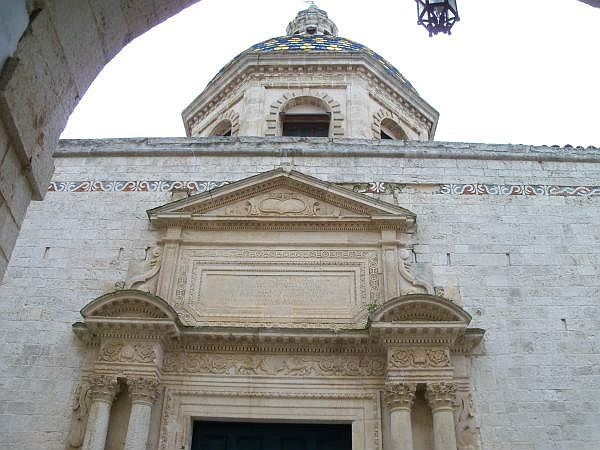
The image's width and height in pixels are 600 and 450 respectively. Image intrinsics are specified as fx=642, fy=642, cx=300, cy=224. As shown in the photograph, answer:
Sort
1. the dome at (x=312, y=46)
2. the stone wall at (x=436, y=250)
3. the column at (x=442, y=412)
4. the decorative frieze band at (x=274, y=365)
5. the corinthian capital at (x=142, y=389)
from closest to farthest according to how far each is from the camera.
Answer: the column at (x=442, y=412), the corinthian capital at (x=142, y=389), the stone wall at (x=436, y=250), the decorative frieze band at (x=274, y=365), the dome at (x=312, y=46)

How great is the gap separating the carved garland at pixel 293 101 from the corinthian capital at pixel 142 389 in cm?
619

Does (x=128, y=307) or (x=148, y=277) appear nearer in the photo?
(x=128, y=307)

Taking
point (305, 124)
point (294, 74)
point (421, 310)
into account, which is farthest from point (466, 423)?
point (294, 74)

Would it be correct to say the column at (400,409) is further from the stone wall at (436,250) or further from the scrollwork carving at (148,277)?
the scrollwork carving at (148,277)

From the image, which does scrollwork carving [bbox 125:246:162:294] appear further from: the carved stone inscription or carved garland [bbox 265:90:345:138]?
carved garland [bbox 265:90:345:138]

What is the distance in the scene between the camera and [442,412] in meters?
6.71

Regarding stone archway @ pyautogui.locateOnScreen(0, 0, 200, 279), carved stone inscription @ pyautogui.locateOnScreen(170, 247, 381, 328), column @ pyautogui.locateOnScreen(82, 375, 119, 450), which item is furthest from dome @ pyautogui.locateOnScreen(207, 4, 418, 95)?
stone archway @ pyautogui.locateOnScreen(0, 0, 200, 279)

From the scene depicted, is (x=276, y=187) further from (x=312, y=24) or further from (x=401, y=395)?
(x=312, y=24)

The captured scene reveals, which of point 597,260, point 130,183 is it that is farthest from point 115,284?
point 597,260

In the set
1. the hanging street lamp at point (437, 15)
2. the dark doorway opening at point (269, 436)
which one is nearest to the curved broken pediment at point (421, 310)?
Answer: the dark doorway opening at point (269, 436)

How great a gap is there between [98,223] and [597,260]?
6494 millimetres

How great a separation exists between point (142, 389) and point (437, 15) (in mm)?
4845

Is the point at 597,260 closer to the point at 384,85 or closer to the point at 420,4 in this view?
the point at 420,4

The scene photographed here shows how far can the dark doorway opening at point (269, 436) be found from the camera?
7.09 m
